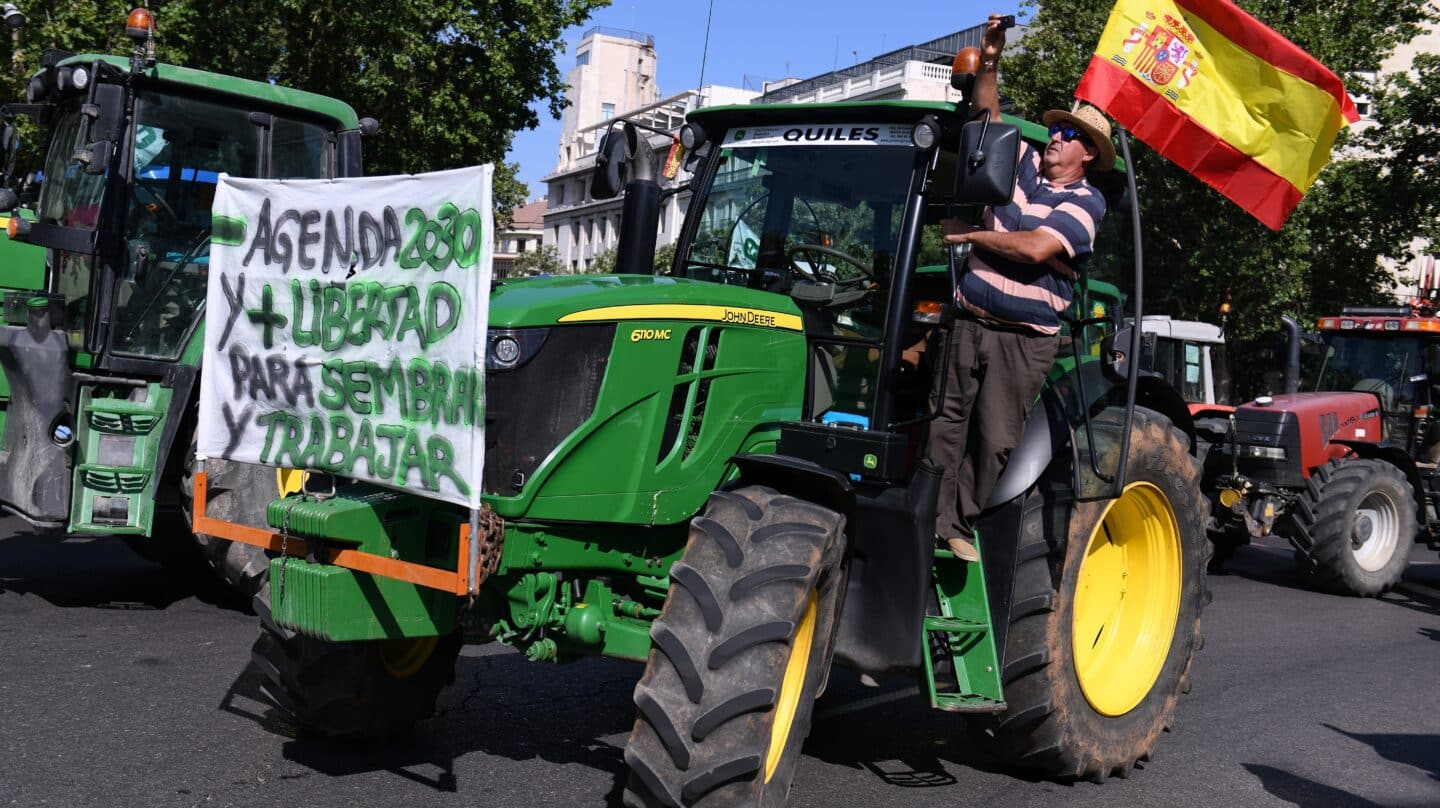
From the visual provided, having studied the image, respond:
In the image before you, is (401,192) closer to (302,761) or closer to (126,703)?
(302,761)

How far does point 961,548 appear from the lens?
16.6ft

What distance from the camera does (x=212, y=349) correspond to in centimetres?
478

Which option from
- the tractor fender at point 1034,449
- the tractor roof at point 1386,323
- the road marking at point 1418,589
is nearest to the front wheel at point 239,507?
the tractor fender at point 1034,449

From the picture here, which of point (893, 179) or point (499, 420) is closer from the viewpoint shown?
point (499, 420)

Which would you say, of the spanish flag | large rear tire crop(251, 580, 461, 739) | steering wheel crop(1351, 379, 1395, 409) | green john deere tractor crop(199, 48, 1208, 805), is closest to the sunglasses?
the spanish flag

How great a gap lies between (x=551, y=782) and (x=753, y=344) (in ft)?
6.07

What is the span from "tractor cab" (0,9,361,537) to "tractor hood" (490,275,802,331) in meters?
3.07

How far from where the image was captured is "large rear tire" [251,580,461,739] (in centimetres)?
504

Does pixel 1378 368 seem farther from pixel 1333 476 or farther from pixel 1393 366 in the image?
pixel 1333 476

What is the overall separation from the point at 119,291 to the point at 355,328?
401 cm

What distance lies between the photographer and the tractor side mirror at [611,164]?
5496 millimetres

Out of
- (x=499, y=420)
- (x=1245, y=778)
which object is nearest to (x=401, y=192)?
(x=499, y=420)

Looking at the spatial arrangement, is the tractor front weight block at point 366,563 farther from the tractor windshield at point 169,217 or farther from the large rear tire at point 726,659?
the tractor windshield at point 169,217

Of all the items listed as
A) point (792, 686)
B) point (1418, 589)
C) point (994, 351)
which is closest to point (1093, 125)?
point (994, 351)
